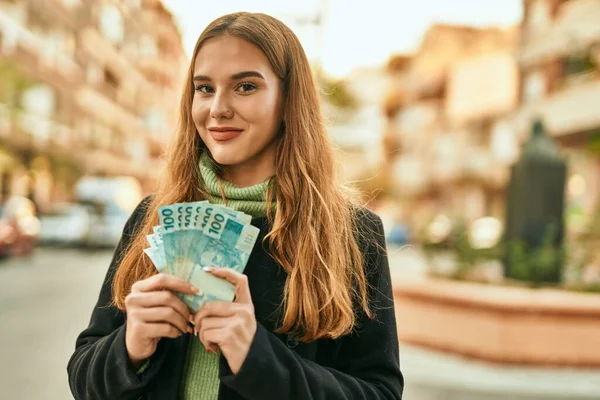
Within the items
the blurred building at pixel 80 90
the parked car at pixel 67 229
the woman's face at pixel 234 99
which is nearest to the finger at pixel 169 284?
the woman's face at pixel 234 99

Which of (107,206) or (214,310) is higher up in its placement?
Answer: (107,206)

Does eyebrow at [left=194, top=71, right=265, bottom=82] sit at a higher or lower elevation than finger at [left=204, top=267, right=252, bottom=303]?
higher

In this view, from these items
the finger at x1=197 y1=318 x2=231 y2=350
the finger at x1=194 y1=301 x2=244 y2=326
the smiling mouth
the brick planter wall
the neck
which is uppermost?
the smiling mouth

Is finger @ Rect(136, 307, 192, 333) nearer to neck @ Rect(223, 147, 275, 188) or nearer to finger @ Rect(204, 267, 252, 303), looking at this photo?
finger @ Rect(204, 267, 252, 303)

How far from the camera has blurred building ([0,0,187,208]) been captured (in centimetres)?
2988

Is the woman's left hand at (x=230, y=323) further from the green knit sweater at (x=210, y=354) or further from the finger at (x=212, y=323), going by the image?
the green knit sweater at (x=210, y=354)

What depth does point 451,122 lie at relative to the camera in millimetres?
46469

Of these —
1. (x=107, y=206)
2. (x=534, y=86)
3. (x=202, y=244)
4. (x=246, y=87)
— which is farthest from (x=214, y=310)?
(x=534, y=86)

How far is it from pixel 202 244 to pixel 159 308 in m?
0.15

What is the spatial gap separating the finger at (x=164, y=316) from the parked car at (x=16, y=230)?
16.3 metres

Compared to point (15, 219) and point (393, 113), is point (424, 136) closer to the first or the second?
point (393, 113)

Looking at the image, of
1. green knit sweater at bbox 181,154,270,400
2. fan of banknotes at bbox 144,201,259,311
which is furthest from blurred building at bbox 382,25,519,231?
fan of banknotes at bbox 144,201,259,311

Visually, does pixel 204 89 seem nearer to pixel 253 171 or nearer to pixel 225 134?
pixel 225 134

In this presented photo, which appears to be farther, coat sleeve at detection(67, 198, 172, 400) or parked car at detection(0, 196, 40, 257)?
parked car at detection(0, 196, 40, 257)
